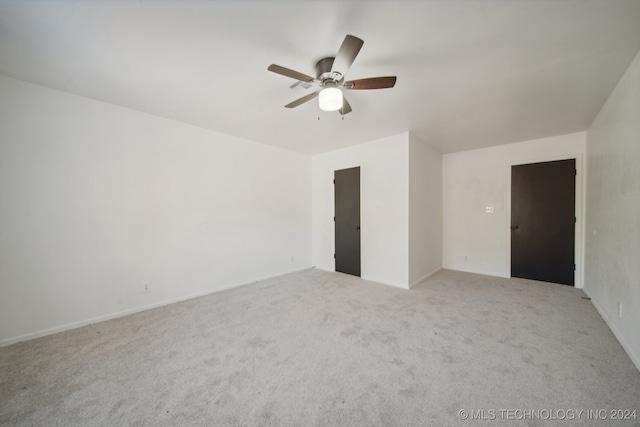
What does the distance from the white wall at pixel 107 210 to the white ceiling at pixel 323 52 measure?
0.36 m

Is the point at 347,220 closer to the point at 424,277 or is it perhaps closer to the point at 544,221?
the point at 424,277

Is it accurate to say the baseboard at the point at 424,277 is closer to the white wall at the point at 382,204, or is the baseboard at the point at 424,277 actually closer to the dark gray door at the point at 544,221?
the white wall at the point at 382,204

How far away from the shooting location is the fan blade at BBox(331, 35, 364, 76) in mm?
1371

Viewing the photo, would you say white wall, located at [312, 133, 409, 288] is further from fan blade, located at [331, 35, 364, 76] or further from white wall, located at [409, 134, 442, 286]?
fan blade, located at [331, 35, 364, 76]

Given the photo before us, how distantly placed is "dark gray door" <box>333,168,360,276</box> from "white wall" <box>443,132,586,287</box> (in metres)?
2.07

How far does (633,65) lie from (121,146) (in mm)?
4982

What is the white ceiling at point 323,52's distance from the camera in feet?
4.57

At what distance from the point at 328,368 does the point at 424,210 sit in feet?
10.3

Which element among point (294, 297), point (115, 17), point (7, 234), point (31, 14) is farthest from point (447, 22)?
point (7, 234)

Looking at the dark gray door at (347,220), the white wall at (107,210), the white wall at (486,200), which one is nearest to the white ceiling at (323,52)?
the white wall at (107,210)

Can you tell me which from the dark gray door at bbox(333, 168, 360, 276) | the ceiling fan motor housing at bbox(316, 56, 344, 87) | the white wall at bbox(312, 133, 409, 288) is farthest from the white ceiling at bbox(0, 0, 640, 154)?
the dark gray door at bbox(333, 168, 360, 276)

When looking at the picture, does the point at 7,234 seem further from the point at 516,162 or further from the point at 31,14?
the point at 516,162

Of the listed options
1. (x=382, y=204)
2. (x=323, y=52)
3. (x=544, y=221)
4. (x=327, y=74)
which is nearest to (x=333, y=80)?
(x=327, y=74)

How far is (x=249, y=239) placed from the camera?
12.8 ft
